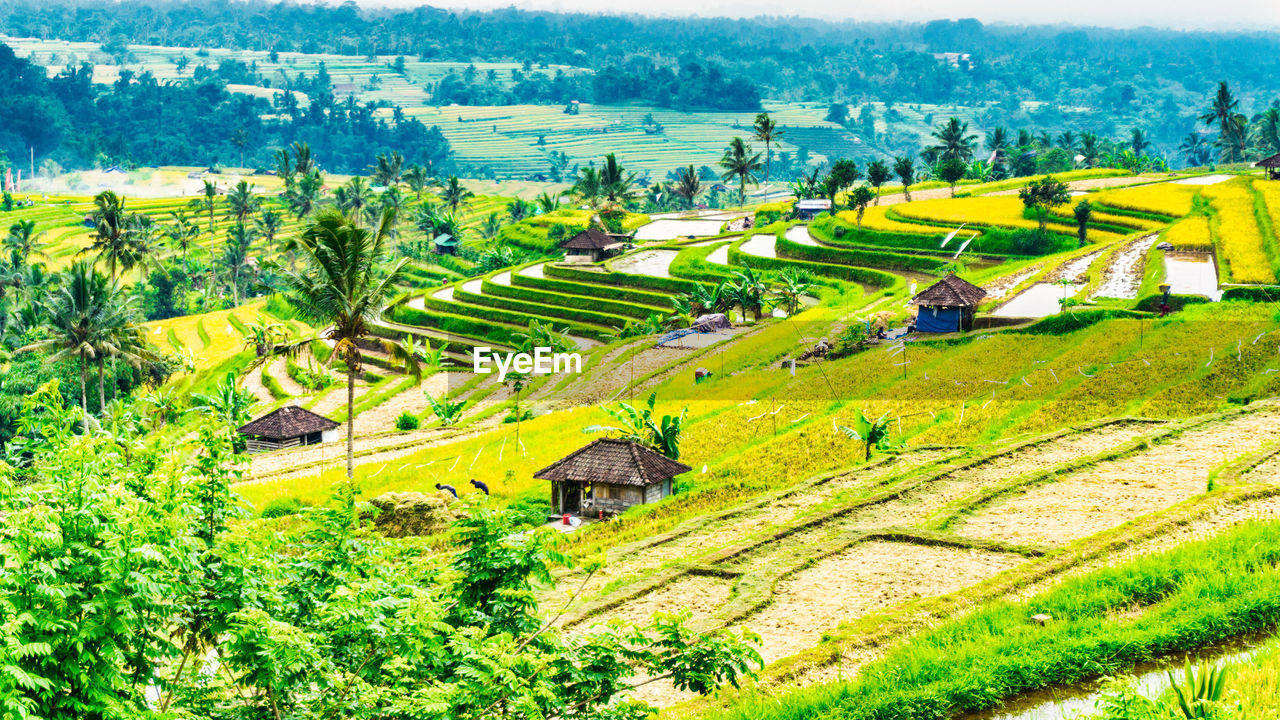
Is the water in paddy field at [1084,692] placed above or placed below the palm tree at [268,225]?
above

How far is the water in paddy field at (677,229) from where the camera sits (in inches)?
3270

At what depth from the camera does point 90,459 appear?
946 centimetres

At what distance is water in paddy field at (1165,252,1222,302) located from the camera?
3812 cm

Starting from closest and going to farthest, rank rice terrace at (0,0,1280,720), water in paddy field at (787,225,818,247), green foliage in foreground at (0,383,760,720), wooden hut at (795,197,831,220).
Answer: green foliage in foreground at (0,383,760,720) → rice terrace at (0,0,1280,720) → water in paddy field at (787,225,818,247) → wooden hut at (795,197,831,220)

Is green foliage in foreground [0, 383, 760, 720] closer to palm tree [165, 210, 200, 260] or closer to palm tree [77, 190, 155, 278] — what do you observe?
palm tree [77, 190, 155, 278]

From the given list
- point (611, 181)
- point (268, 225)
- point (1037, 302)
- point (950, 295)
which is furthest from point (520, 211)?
point (950, 295)

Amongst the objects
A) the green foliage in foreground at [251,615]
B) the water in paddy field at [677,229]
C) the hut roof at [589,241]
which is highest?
the green foliage in foreground at [251,615]

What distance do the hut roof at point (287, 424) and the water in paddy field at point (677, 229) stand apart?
4275 cm

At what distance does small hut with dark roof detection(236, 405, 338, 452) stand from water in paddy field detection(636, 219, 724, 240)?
4275 cm

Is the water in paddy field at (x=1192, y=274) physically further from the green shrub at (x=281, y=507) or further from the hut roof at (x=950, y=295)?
the green shrub at (x=281, y=507)

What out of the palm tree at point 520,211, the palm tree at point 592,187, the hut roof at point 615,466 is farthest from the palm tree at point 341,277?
the palm tree at point 520,211

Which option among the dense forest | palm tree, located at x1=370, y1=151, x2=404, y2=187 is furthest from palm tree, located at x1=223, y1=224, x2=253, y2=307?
the dense forest

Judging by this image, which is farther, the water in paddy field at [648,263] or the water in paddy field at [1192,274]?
the water in paddy field at [648,263]

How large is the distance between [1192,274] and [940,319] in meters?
10.0
